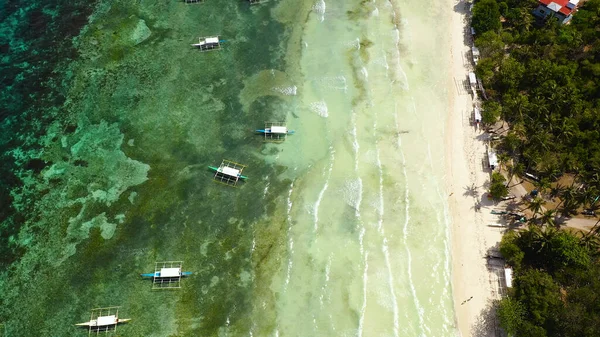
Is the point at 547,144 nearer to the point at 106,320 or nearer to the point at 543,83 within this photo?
the point at 543,83

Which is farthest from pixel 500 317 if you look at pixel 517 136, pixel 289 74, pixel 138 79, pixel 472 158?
pixel 138 79

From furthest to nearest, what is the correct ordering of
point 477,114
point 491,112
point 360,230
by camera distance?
point 477,114
point 491,112
point 360,230

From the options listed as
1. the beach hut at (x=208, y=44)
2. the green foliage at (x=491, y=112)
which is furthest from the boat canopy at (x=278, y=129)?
the green foliage at (x=491, y=112)

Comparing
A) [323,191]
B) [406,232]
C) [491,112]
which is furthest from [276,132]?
[491,112]

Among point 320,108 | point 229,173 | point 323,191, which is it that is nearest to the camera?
point 323,191

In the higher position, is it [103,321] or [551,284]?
[551,284]

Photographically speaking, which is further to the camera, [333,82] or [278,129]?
[333,82]
